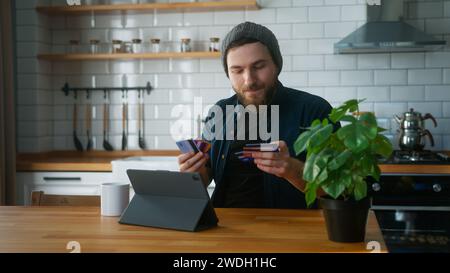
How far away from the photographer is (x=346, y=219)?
5.63ft

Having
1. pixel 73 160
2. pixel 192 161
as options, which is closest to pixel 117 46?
pixel 73 160

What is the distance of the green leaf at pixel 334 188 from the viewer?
5.44 feet

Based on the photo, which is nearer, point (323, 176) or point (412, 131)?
point (323, 176)

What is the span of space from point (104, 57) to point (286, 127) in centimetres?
233

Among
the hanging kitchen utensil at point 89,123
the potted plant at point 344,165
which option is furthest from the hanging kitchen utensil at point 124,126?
the potted plant at point 344,165

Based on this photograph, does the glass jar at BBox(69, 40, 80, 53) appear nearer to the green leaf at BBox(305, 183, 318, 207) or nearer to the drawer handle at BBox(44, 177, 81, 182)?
the drawer handle at BBox(44, 177, 81, 182)

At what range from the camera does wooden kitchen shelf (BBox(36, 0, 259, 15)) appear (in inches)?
171

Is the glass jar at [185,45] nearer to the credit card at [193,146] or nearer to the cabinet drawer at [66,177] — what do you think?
the cabinet drawer at [66,177]

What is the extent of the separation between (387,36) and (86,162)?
91.9 inches

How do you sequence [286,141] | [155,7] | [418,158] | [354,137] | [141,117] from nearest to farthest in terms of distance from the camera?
[354,137], [286,141], [418,158], [155,7], [141,117]

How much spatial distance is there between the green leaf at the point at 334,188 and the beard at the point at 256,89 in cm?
97

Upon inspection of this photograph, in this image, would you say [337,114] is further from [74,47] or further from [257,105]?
[74,47]

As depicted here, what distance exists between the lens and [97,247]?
170 cm
